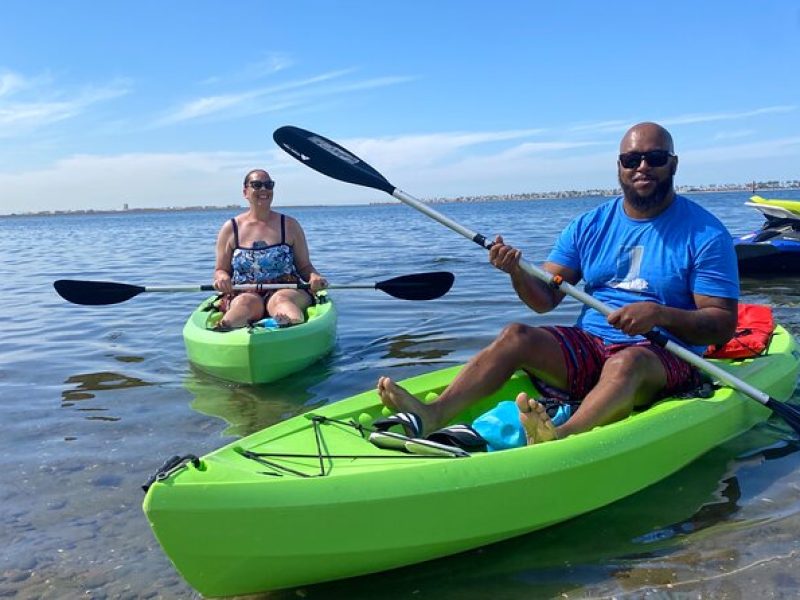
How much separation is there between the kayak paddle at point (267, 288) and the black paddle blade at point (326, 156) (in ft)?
5.53

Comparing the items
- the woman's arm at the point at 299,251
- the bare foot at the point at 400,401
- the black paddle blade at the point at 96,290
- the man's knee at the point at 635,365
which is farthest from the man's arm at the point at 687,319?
the black paddle blade at the point at 96,290

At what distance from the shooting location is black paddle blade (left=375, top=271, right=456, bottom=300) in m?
6.71

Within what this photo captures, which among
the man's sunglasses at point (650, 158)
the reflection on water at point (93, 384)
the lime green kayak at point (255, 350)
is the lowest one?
the reflection on water at point (93, 384)

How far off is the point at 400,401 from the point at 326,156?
6.96 ft

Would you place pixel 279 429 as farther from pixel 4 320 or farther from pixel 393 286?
pixel 4 320

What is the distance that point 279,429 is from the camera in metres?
3.18

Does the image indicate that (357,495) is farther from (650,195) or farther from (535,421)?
(650,195)

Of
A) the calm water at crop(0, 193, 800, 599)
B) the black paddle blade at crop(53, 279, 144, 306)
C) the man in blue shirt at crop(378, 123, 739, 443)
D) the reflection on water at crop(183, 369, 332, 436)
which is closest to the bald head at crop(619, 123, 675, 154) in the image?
the man in blue shirt at crop(378, 123, 739, 443)

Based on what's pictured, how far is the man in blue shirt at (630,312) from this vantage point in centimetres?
342

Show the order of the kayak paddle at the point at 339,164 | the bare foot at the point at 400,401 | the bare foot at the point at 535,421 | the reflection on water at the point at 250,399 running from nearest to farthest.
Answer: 1. the bare foot at the point at 535,421
2. the bare foot at the point at 400,401
3. the kayak paddle at the point at 339,164
4. the reflection on water at the point at 250,399

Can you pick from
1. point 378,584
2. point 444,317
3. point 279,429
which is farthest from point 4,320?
point 378,584

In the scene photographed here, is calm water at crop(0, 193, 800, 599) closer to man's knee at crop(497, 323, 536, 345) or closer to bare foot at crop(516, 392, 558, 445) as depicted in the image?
bare foot at crop(516, 392, 558, 445)

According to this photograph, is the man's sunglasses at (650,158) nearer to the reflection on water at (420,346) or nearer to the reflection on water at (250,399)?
the reflection on water at (250,399)

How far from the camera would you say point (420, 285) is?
680cm
